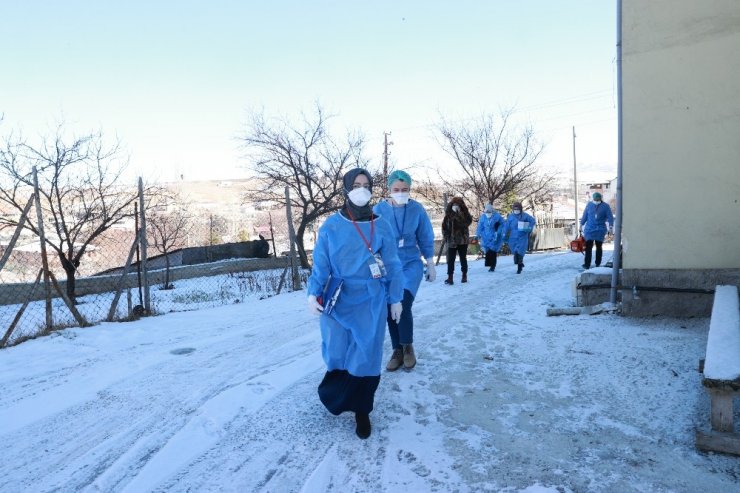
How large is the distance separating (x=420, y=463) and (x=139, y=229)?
20.5 feet

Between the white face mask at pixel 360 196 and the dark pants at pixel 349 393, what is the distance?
1056 millimetres

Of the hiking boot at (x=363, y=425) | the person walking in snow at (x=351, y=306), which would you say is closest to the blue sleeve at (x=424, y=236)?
the person walking in snow at (x=351, y=306)

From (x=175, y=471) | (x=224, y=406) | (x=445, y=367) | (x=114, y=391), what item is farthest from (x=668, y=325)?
(x=114, y=391)

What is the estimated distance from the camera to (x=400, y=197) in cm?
412

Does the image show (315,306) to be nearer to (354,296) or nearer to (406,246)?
(354,296)

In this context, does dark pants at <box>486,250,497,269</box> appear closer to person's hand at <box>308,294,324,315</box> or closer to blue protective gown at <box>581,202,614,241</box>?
blue protective gown at <box>581,202,614,241</box>

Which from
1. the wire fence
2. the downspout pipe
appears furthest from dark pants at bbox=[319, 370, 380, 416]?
the wire fence

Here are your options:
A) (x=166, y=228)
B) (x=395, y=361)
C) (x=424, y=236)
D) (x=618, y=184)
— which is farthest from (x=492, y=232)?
(x=166, y=228)

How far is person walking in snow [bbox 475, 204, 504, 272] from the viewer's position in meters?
11.0

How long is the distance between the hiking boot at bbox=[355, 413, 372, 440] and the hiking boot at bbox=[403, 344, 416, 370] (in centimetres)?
122

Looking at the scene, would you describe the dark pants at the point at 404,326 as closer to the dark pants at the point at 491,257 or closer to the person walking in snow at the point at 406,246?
the person walking in snow at the point at 406,246

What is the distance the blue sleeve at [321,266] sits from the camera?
2.96 m

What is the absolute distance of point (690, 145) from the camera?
16.2 feet

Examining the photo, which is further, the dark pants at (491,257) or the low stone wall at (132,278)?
the dark pants at (491,257)
